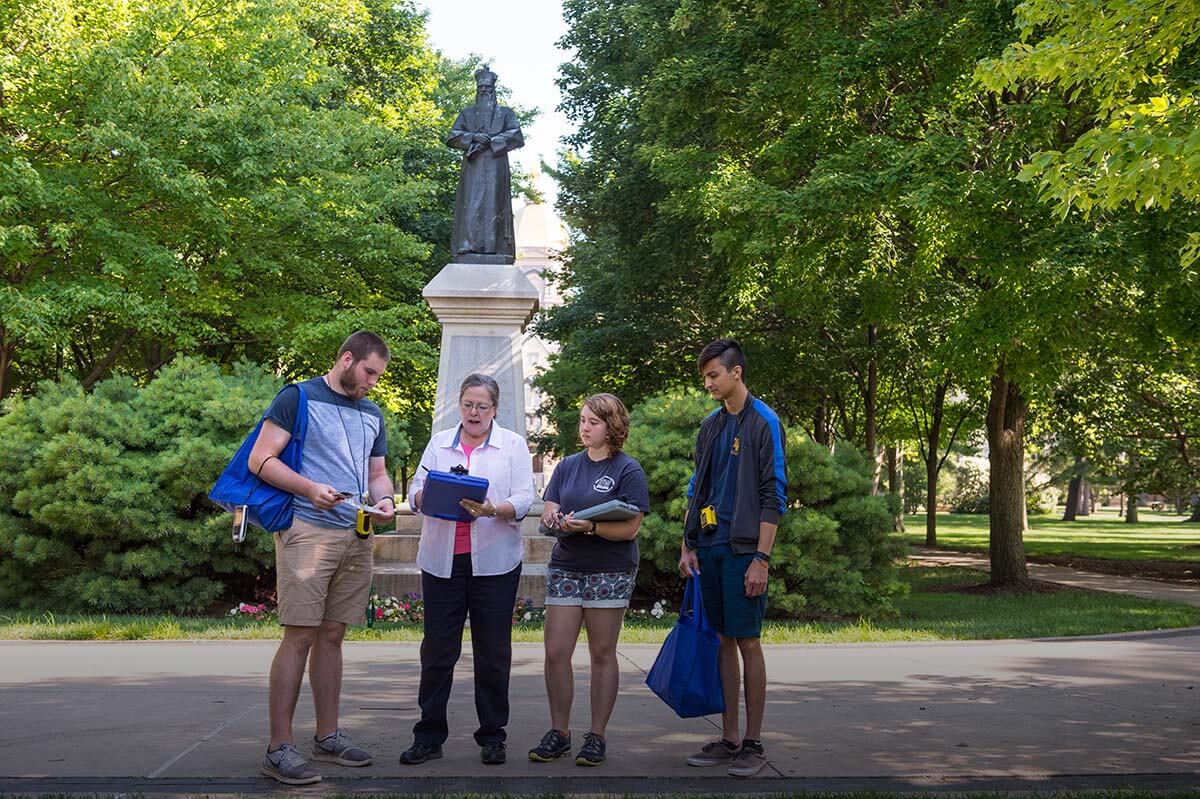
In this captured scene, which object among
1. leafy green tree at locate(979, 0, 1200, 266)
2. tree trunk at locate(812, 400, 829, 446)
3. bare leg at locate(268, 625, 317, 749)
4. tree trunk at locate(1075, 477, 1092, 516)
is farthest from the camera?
tree trunk at locate(1075, 477, 1092, 516)

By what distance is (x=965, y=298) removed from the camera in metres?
16.8

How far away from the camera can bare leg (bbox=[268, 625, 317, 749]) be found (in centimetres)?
496

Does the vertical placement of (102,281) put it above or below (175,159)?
below

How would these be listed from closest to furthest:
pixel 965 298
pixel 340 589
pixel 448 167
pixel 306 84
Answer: pixel 340 589
pixel 965 298
pixel 306 84
pixel 448 167

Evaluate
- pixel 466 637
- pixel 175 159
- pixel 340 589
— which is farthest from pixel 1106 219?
pixel 175 159

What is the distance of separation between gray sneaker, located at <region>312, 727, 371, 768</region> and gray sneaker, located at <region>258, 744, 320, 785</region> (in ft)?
0.91

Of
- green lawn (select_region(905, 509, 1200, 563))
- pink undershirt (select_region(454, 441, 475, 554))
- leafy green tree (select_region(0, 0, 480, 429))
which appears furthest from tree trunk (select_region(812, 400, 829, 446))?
pink undershirt (select_region(454, 441, 475, 554))

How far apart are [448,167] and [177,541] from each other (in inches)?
879

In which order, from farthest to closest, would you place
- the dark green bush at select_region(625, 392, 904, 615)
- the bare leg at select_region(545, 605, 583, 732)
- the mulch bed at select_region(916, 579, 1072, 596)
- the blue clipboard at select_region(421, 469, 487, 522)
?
the mulch bed at select_region(916, 579, 1072, 596) < the dark green bush at select_region(625, 392, 904, 615) < the bare leg at select_region(545, 605, 583, 732) < the blue clipboard at select_region(421, 469, 487, 522)

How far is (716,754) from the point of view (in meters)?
5.35

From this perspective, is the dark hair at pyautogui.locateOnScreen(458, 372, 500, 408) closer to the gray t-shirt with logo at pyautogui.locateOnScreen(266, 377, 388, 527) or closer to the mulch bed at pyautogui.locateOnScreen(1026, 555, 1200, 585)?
the gray t-shirt with logo at pyautogui.locateOnScreen(266, 377, 388, 527)

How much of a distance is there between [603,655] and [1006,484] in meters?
14.2

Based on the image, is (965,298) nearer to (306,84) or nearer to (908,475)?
(306,84)

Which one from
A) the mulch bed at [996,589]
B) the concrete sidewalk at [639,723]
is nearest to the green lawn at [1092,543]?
the mulch bed at [996,589]
